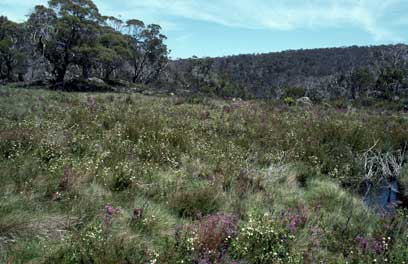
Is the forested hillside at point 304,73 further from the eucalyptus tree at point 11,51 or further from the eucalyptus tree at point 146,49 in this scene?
the eucalyptus tree at point 11,51

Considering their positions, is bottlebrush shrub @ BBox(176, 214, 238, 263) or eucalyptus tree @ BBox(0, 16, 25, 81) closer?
bottlebrush shrub @ BBox(176, 214, 238, 263)

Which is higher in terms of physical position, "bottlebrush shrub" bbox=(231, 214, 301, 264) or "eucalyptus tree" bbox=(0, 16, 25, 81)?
"eucalyptus tree" bbox=(0, 16, 25, 81)

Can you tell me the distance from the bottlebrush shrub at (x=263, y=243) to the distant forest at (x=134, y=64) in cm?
3043

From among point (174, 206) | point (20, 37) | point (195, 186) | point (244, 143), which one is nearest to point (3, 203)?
point (174, 206)

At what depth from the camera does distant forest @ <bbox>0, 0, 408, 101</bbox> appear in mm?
37656

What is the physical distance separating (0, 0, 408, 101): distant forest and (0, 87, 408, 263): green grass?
2662cm

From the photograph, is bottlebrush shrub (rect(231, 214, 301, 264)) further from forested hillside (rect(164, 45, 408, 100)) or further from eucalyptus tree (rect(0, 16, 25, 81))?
forested hillside (rect(164, 45, 408, 100))

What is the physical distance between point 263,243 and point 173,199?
164 cm

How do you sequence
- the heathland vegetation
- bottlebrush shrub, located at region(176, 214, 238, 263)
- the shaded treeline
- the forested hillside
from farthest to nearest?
the forested hillside, the shaded treeline, the heathland vegetation, bottlebrush shrub, located at region(176, 214, 238, 263)

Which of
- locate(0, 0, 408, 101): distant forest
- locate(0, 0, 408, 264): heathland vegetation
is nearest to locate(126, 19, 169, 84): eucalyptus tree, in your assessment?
locate(0, 0, 408, 101): distant forest

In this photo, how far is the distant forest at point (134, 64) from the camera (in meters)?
37.7

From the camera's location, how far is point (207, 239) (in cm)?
454

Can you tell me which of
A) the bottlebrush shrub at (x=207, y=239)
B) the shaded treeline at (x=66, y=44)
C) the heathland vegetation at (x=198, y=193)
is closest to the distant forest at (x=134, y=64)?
the shaded treeline at (x=66, y=44)

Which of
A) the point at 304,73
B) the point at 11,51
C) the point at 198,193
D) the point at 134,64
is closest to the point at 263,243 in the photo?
the point at 198,193
